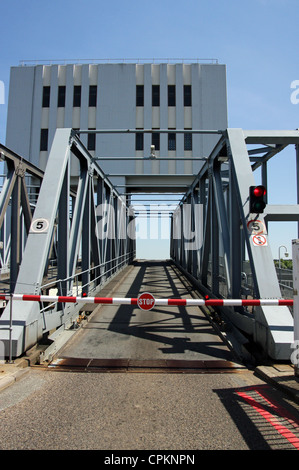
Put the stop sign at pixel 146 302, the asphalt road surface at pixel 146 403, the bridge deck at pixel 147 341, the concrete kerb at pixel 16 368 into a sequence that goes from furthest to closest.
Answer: the stop sign at pixel 146 302 < the bridge deck at pixel 147 341 < the concrete kerb at pixel 16 368 < the asphalt road surface at pixel 146 403

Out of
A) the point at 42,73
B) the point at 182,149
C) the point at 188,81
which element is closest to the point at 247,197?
the point at 182,149

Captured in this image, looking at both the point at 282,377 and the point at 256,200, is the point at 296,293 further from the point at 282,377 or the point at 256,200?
the point at 256,200

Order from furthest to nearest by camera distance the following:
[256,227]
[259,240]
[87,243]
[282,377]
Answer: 1. [87,243]
2. [256,227]
3. [259,240]
4. [282,377]

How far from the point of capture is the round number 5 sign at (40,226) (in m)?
6.06

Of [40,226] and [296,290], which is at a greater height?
[40,226]

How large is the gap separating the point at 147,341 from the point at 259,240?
2.89m

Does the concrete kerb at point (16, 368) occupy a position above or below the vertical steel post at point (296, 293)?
below

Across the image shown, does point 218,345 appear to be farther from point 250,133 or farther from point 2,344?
point 250,133

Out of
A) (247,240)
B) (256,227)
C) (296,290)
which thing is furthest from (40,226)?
(296,290)

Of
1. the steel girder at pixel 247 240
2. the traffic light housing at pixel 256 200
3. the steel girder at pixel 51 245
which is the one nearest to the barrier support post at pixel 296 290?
the steel girder at pixel 247 240

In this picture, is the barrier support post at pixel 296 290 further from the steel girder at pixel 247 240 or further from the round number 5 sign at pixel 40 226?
the round number 5 sign at pixel 40 226

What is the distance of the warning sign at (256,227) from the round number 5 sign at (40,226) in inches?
152

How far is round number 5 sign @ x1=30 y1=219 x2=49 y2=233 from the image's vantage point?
6058 millimetres

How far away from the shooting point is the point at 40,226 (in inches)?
240
